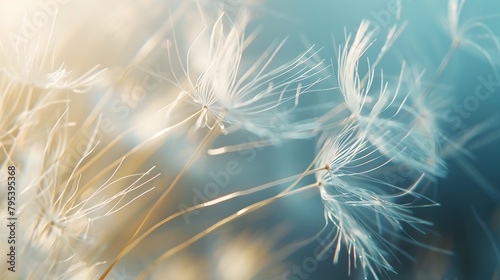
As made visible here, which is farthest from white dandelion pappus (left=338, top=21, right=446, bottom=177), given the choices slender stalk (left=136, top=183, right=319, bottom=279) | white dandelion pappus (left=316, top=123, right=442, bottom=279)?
slender stalk (left=136, top=183, right=319, bottom=279)

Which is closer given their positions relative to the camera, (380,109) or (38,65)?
(38,65)

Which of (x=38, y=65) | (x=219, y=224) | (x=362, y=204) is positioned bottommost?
(x=362, y=204)

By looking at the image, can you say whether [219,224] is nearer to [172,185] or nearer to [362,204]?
[172,185]

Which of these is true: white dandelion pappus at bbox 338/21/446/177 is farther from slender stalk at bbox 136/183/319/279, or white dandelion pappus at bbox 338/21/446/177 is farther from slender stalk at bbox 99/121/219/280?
slender stalk at bbox 99/121/219/280

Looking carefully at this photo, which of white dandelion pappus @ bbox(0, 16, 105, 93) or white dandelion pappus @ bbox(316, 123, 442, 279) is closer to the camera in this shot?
white dandelion pappus @ bbox(0, 16, 105, 93)

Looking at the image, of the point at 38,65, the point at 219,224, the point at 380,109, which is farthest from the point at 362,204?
the point at 38,65

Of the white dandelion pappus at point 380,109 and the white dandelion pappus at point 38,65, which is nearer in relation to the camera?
the white dandelion pappus at point 38,65

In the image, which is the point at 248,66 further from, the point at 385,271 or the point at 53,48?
the point at 385,271

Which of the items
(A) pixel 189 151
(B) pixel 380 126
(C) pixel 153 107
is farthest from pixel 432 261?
(C) pixel 153 107

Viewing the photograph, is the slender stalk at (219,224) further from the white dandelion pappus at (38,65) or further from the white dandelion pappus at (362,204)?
the white dandelion pappus at (38,65)

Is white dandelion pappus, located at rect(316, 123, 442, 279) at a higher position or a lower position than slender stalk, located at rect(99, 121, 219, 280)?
A: lower

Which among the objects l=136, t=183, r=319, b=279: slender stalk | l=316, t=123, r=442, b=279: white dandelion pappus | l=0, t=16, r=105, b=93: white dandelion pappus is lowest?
l=316, t=123, r=442, b=279: white dandelion pappus

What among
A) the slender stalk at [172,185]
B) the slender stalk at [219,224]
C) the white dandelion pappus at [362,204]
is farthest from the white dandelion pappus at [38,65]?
the white dandelion pappus at [362,204]
